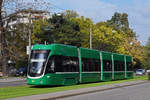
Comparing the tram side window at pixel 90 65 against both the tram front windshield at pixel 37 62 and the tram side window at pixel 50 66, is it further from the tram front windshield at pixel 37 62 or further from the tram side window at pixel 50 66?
the tram front windshield at pixel 37 62

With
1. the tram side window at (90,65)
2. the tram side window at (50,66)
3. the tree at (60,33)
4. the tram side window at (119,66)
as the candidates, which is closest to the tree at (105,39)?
the tree at (60,33)

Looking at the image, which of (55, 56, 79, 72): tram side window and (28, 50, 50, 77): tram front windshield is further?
(55, 56, 79, 72): tram side window

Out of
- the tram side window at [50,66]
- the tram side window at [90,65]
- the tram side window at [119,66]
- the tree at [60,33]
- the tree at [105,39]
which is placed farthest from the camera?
the tree at [105,39]

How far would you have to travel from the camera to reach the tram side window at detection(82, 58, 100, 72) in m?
27.7

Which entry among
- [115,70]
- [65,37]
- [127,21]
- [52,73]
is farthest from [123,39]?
[52,73]

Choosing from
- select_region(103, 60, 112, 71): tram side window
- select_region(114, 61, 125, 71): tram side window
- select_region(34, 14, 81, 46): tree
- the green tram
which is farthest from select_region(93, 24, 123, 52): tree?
the green tram

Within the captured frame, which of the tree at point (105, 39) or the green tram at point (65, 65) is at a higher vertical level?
the tree at point (105, 39)

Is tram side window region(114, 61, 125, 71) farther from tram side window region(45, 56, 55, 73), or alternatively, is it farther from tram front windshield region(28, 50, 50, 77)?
tram front windshield region(28, 50, 50, 77)

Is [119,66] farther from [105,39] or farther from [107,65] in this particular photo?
[105,39]

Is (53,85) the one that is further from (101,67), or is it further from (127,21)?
(127,21)

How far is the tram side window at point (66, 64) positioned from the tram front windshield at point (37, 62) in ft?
3.94

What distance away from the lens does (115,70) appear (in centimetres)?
3566

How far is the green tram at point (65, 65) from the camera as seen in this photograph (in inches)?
882

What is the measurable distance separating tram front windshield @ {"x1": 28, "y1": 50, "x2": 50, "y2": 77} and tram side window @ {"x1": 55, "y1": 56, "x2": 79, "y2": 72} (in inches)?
47.3
